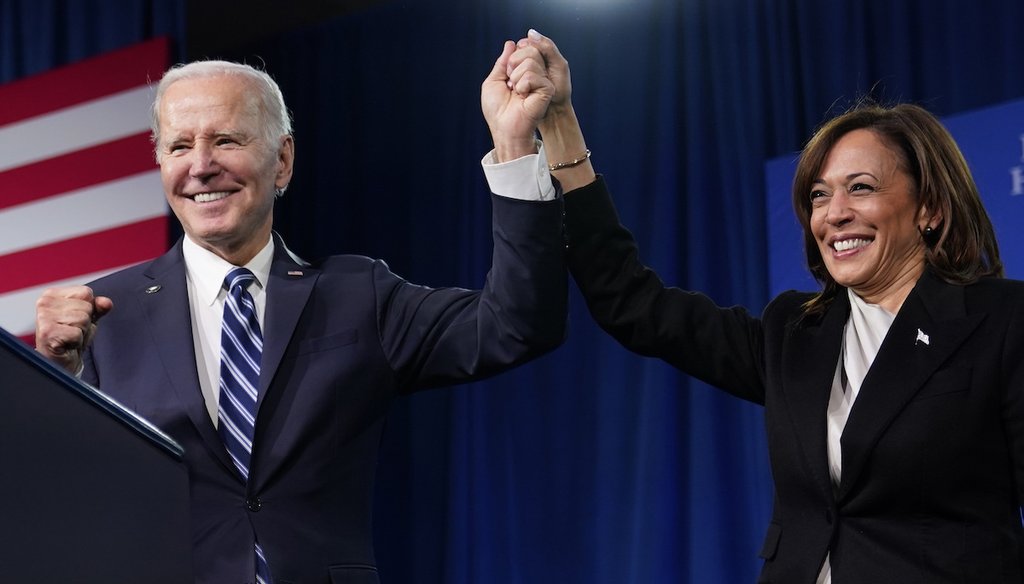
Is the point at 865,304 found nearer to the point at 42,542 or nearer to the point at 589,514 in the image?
the point at 42,542

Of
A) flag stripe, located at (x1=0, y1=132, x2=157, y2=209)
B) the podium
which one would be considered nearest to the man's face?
the podium

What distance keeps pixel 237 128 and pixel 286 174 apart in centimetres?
14

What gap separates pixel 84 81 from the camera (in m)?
4.15

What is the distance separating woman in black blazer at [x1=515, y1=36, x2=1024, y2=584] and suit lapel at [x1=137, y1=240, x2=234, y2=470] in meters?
0.62

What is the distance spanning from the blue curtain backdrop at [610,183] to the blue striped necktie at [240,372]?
2331 millimetres

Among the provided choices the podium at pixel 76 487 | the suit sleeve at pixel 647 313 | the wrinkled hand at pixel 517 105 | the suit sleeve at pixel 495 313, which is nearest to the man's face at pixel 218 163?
the suit sleeve at pixel 495 313

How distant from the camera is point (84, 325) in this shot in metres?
1.59

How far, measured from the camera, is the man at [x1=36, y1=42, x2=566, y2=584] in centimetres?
173

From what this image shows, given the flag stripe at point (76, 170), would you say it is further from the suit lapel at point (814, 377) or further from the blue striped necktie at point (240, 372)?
the suit lapel at point (814, 377)

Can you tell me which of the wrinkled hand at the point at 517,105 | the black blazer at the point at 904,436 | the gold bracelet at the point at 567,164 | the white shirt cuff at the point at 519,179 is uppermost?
the wrinkled hand at the point at 517,105

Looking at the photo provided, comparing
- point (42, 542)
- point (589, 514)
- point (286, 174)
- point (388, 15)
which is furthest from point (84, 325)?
point (388, 15)

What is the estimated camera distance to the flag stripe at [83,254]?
3842mm

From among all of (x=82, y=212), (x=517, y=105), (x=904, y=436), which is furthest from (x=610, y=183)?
(x=904, y=436)

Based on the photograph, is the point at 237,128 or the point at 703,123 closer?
the point at 237,128
